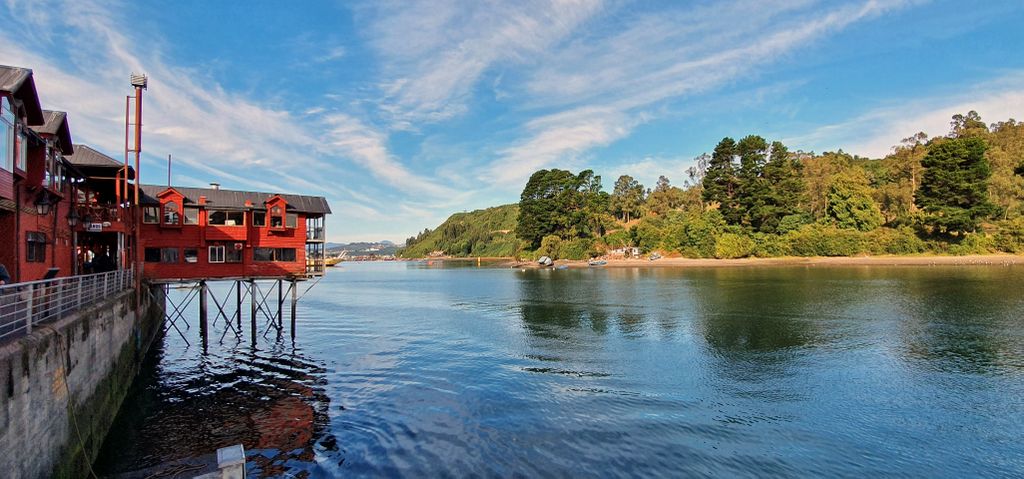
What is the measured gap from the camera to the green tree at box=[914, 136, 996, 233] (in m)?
93.2

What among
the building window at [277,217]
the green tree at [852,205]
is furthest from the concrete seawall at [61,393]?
the green tree at [852,205]

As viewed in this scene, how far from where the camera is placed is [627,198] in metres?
165

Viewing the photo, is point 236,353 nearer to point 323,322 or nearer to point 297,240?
point 297,240

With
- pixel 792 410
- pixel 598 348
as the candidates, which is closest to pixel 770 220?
pixel 598 348

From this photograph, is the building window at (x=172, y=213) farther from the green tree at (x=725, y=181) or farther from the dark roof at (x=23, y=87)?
the green tree at (x=725, y=181)

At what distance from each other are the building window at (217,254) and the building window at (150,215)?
11.6 ft

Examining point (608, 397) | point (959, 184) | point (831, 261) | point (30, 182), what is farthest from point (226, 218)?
point (959, 184)

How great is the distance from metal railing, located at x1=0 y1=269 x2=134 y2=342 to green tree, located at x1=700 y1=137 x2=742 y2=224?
11965 cm

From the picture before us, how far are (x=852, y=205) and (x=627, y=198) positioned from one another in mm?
66951

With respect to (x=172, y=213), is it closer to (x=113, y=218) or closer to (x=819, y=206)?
(x=113, y=218)

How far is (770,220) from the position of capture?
113938 mm

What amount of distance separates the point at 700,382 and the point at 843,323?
20.4 meters

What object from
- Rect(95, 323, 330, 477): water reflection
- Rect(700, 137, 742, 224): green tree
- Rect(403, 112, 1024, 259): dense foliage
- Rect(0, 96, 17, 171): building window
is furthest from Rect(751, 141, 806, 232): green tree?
Rect(0, 96, 17, 171): building window

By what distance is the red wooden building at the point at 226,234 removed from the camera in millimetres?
30672
